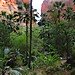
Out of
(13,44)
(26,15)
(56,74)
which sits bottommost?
(56,74)

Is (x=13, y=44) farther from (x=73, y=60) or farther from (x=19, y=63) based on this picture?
(x=73, y=60)

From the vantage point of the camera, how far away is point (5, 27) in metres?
44.7

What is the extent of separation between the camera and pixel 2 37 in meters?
43.9

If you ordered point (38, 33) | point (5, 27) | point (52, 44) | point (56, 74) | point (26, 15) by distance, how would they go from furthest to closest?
point (38, 33), point (5, 27), point (52, 44), point (26, 15), point (56, 74)

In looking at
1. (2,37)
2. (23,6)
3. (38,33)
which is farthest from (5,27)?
(38,33)

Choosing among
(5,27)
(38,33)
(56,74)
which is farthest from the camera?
(38,33)

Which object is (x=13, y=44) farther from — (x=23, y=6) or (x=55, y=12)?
(x=55, y=12)

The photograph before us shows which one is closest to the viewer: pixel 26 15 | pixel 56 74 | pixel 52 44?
pixel 56 74

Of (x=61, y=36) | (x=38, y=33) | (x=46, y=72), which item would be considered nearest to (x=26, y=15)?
(x=61, y=36)

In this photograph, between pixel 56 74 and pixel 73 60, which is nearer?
pixel 56 74

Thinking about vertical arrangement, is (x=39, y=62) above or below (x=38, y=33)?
below

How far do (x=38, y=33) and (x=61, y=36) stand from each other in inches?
569

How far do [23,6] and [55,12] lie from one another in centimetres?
1604

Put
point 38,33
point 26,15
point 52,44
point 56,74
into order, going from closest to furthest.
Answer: point 56,74, point 26,15, point 52,44, point 38,33
